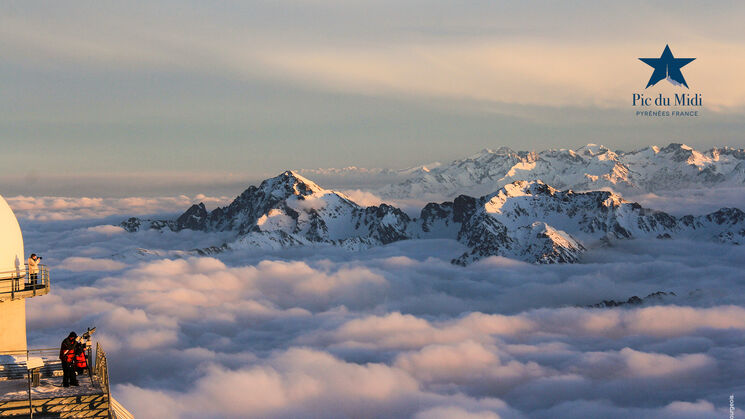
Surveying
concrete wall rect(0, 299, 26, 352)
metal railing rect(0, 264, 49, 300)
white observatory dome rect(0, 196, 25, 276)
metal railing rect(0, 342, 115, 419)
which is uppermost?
white observatory dome rect(0, 196, 25, 276)

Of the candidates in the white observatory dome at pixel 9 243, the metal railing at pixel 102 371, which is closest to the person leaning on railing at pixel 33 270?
the white observatory dome at pixel 9 243

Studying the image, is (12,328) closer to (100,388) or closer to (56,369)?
(56,369)

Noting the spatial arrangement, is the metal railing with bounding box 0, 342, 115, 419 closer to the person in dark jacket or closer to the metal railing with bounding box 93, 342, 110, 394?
the metal railing with bounding box 93, 342, 110, 394

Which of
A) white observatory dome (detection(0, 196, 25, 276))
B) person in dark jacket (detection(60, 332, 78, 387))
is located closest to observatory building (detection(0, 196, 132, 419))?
white observatory dome (detection(0, 196, 25, 276))

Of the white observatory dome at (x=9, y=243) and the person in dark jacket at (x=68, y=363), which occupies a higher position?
the white observatory dome at (x=9, y=243)

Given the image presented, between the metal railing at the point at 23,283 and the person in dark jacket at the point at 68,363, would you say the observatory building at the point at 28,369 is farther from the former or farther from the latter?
the person in dark jacket at the point at 68,363

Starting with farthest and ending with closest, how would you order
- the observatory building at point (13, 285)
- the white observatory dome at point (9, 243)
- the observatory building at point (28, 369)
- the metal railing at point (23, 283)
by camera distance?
the white observatory dome at point (9, 243), the observatory building at point (13, 285), the metal railing at point (23, 283), the observatory building at point (28, 369)

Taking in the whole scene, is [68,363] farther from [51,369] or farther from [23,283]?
[23,283]

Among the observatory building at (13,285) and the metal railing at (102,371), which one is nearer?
the metal railing at (102,371)

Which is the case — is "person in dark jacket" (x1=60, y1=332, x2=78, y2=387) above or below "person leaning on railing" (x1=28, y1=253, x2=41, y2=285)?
below

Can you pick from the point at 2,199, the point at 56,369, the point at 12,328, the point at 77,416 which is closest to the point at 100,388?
the point at 77,416
